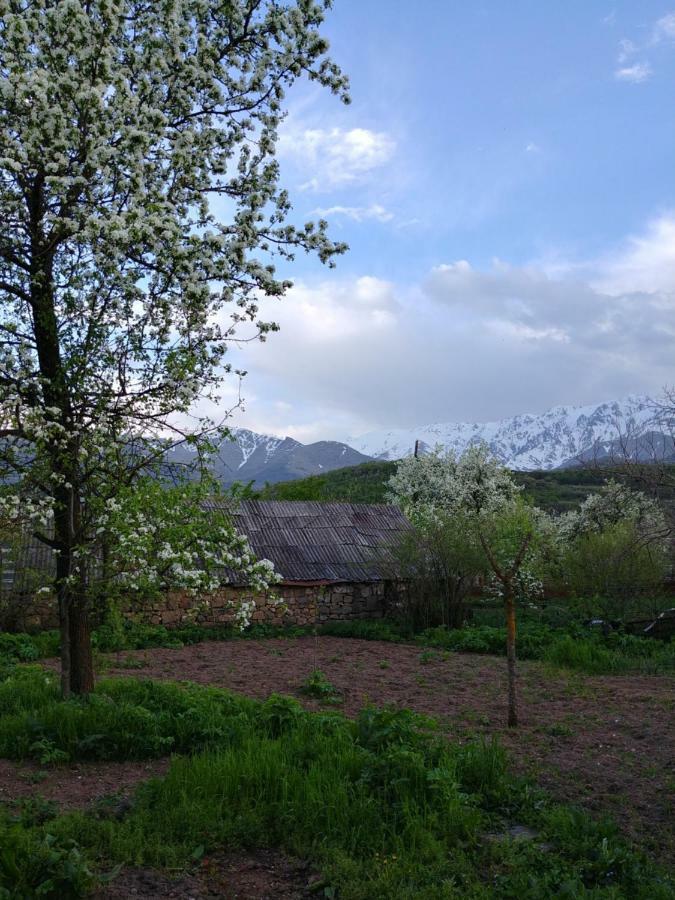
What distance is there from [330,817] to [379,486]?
179 ft

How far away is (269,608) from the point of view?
66.4ft

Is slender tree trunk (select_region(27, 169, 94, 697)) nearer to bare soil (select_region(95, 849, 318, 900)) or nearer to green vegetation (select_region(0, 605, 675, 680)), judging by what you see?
green vegetation (select_region(0, 605, 675, 680))

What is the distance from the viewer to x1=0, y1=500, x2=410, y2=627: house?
19375 millimetres

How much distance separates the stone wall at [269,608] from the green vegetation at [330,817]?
939 centimetres

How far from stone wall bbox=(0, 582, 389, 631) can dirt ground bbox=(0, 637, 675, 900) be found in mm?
2132

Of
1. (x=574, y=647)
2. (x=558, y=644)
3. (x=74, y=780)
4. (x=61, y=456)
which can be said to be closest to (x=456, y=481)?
(x=558, y=644)

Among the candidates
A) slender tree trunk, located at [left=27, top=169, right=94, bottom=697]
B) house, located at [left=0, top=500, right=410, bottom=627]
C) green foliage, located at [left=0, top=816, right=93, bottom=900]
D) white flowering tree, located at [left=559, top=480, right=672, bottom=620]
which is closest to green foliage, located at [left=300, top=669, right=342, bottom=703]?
slender tree trunk, located at [left=27, top=169, right=94, bottom=697]

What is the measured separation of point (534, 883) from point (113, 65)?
844cm

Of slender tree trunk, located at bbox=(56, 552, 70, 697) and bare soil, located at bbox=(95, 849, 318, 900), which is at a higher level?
slender tree trunk, located at bbox=(56, 552, 70, 697)

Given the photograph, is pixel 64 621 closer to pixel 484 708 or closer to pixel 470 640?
pixel 484 708

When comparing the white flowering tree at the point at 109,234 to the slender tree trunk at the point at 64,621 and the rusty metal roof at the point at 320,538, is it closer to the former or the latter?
the slender tree trunk at the point at 64,621

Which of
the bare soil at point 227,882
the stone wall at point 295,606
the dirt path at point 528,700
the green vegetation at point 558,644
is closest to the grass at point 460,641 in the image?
the green vegetation at point 558,644

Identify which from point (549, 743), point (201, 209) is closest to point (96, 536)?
point (201, 209)

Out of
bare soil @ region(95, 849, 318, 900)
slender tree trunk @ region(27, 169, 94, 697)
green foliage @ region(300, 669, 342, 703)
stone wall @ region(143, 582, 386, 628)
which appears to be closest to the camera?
bare soil @ region(95, 849, 318, 900)
